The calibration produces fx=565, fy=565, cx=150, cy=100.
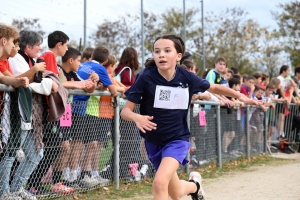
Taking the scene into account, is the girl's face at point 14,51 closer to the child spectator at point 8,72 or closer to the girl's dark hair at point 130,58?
the child spectator at point 8,72

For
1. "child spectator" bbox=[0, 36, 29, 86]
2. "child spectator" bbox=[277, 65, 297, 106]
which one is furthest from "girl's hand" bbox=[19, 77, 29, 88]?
"child spectator" bbox=[277, 65, 297, 106]

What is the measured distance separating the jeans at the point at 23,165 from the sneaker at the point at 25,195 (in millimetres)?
45

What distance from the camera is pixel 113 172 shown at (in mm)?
8070

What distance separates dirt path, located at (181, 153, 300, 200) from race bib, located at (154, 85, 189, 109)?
2.24m

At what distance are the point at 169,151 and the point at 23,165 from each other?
1764mm

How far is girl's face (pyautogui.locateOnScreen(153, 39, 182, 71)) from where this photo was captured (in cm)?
561

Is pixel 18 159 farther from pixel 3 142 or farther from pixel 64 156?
pixel 64 156

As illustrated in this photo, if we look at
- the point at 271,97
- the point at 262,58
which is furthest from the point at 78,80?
the point at 262,58

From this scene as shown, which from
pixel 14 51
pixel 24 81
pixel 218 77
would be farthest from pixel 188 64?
pixel 24 81

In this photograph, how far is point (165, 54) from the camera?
5645mm

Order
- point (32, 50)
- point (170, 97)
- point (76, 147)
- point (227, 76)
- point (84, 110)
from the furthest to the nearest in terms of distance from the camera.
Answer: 1. point (227, 76)
2. point (84, 110)
3. point (76, 147)
4. point (32, 50)
5. point (170, 97)

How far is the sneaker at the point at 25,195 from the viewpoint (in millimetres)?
6230

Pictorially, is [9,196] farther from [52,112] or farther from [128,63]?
[128,63]

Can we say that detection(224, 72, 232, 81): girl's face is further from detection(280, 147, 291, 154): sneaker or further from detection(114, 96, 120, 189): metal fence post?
detection(114, 96, 120, 189): metal fence post
